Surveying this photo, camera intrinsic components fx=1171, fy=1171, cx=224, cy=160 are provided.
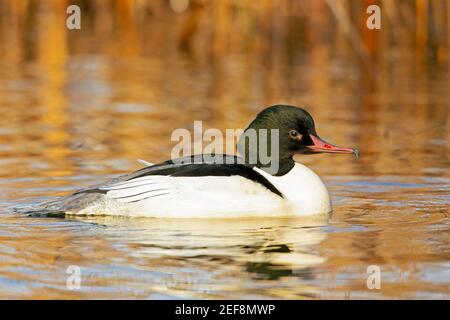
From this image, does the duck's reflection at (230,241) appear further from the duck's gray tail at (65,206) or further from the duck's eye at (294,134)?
the duck's eye at (294,134)

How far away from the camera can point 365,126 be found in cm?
1322

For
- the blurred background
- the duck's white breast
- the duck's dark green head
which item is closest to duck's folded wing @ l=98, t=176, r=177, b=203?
the duck's dark green head

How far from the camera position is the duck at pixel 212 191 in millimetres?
8688

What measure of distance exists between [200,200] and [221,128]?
418cm

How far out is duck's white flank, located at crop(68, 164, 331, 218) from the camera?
867 cm

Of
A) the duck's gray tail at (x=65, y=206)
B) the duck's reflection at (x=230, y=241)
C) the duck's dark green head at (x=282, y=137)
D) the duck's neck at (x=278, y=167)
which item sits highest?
the duck's dark green head at (x=282, y=137)

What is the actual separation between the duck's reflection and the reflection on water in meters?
0.02

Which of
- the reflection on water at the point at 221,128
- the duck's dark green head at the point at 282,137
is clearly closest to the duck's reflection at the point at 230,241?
the reflection on water at the point at 221,128

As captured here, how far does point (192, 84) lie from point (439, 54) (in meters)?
4.38

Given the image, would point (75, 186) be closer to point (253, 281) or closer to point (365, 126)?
point (253, 281)

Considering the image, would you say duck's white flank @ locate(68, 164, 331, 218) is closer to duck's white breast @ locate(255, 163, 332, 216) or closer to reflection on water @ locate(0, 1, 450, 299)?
duck's white breast @ locate(255, 163, 332, 216)

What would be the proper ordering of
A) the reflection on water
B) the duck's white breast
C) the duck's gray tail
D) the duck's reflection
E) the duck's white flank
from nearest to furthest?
1. the reflection on water
2. the duck's reflection
3. the duck's white flank
4. the duck's gray tail
5. the duck's white breast

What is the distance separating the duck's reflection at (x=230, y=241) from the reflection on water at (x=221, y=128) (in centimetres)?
2

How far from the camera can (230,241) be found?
7.91m
